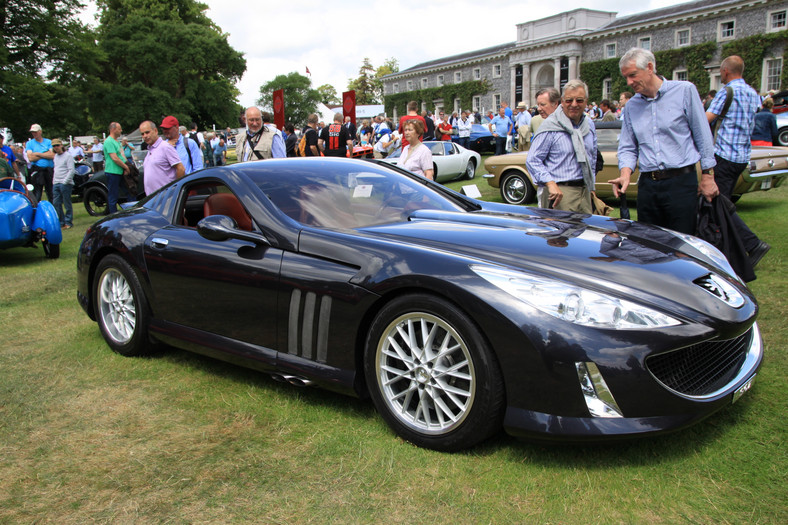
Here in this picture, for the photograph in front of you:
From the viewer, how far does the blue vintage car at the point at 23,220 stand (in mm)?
8180

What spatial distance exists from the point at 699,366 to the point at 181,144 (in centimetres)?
725

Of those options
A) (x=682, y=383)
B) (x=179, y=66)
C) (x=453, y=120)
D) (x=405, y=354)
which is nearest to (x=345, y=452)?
(x=405, y=354)

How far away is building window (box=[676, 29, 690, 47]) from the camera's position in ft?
184

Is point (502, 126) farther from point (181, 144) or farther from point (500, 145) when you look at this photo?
point (181, 144)

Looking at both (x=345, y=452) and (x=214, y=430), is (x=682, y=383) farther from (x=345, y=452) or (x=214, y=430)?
(x=214, y=430)

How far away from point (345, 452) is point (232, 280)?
3.93ft

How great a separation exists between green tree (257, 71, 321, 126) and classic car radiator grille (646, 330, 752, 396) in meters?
124

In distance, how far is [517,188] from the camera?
11.3m

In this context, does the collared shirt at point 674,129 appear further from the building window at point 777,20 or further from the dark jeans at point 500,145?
the building window at point 777,20

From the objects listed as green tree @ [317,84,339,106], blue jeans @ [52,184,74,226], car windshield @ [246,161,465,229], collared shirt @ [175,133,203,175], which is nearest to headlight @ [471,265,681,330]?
car windshield @ [246,161,465,229]

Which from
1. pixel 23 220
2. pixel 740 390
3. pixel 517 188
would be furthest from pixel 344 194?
pixel 517 188

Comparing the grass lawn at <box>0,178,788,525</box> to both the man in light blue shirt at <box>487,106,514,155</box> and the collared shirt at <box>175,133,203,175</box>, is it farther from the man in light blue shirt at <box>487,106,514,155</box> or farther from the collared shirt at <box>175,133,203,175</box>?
the man in light blue shirt at <box>487,106,514,155</box>

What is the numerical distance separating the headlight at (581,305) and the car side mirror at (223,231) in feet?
4.90

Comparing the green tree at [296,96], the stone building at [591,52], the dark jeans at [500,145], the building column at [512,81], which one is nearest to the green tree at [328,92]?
the green tree at [296,96]
